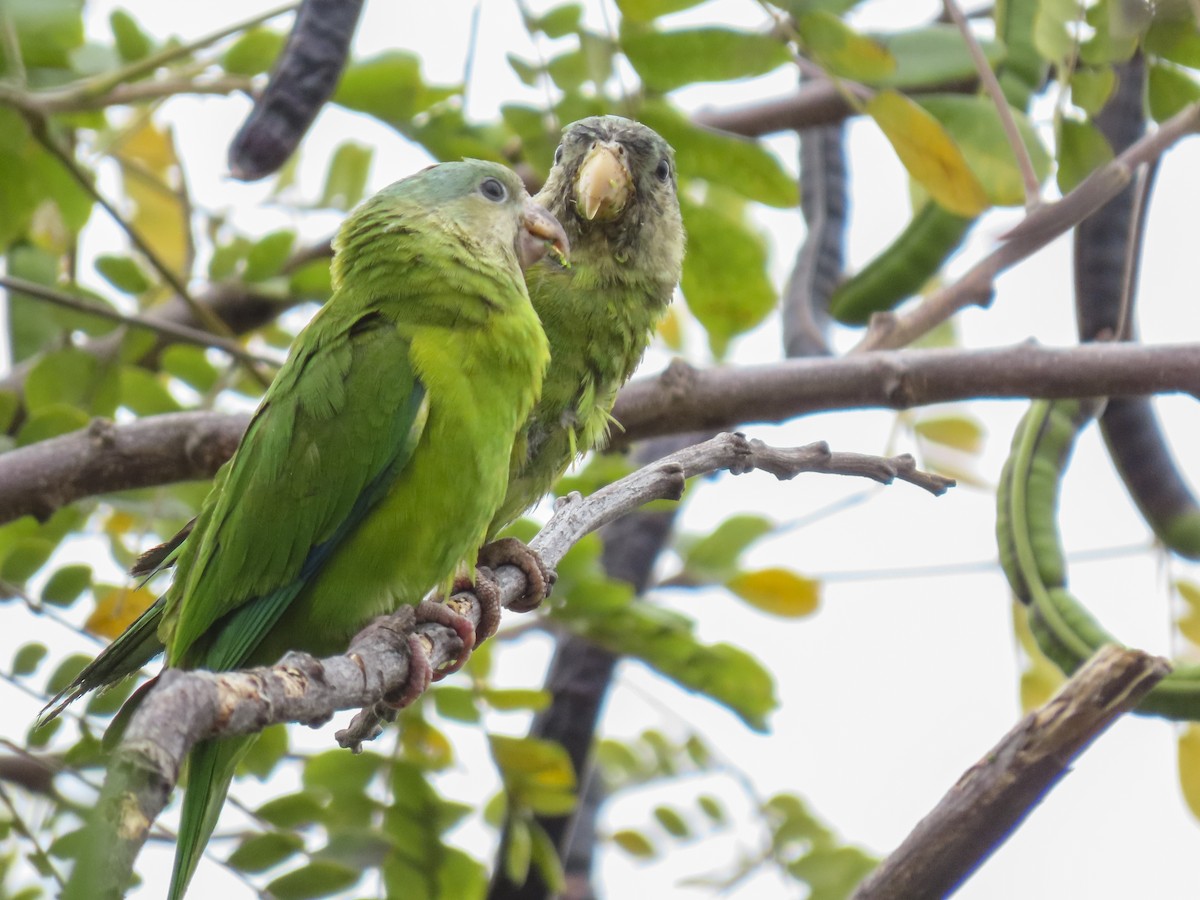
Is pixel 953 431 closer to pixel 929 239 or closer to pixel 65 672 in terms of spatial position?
pixel 929 239

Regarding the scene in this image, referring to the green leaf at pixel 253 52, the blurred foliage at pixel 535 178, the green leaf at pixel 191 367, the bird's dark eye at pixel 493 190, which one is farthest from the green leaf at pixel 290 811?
the green leaf at pixel 253 52

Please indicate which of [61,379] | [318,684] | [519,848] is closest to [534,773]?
[519,848]

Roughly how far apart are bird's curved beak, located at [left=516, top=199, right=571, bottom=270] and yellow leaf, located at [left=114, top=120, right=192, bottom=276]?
1.40 meters

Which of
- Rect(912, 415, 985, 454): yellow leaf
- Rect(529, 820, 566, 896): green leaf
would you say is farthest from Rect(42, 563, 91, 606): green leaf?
Rect(912, 415, 985, 454): yellow leaf

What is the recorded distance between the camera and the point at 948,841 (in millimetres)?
1972

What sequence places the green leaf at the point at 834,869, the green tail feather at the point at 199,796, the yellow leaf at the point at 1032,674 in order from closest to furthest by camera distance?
the green tail feather at the point at 199,796 → the green leaf at the point at 834,869 → the yellow leaf at the point at 1032,674

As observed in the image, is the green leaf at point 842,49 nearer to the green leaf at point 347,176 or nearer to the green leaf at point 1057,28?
the green leaf at point 1057,28

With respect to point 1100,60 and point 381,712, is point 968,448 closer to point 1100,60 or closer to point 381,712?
point 1100,60

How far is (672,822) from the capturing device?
12.3 feet

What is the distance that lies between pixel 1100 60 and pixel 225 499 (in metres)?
1.78

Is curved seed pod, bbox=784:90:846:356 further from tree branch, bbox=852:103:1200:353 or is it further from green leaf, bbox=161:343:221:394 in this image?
green leaf, bbox=161:343:221:394

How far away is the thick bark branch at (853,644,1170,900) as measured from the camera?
1.97 m

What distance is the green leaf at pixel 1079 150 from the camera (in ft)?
7.69

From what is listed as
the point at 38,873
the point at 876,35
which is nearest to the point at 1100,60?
the point at 876,35
